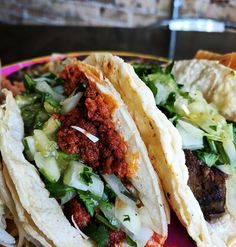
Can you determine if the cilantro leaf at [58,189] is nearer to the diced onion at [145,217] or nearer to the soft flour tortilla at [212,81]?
the diced onion at [145,217]

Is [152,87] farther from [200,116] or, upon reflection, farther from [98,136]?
[98,136]

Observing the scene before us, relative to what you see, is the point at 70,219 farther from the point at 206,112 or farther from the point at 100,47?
the point at 100,47

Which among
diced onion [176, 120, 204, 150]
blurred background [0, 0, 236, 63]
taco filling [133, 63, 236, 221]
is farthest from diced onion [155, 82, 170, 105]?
blurred background [0, 0, 236, 63]

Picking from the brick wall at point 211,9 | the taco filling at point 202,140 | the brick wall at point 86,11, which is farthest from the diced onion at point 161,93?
the brick wall at point 86,11

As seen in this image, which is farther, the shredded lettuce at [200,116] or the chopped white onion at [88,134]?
the shredded lettuce at [200,116]

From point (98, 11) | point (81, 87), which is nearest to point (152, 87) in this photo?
point (81, 87)

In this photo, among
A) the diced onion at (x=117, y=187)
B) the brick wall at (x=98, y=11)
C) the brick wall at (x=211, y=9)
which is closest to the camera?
the diced onion at (x=117, y=187)

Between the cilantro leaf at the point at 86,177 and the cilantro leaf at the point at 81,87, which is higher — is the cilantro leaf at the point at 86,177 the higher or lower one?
the lower one

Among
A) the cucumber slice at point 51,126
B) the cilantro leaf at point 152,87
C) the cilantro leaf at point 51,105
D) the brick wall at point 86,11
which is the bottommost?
the brick wall at point 86,11
